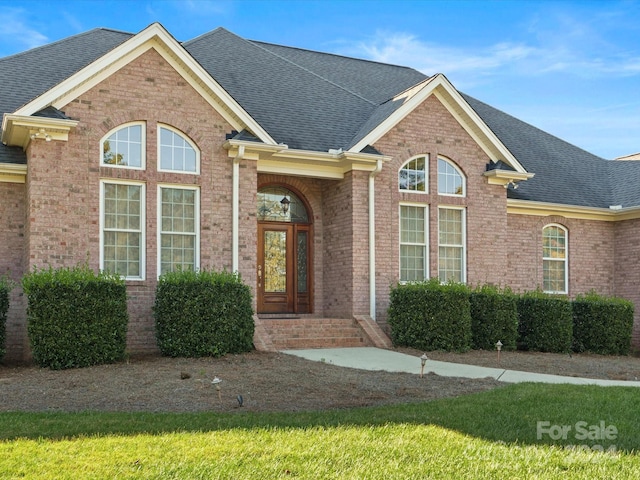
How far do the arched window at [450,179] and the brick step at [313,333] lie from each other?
4.19 meters

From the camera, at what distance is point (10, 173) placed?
45.9 ft

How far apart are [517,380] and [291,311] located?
291 inches

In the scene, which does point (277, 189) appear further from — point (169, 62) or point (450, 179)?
point (450, 179)

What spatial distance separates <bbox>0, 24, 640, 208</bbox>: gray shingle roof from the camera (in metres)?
16.5

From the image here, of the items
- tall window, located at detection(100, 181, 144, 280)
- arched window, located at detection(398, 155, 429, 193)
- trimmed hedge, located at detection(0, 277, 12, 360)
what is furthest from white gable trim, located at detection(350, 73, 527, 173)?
trimmed hedge, located at detection(0, 277, 12, 360)

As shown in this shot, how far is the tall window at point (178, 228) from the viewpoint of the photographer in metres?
14.5

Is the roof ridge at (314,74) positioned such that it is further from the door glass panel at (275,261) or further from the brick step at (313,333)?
the brick step at (313,333)

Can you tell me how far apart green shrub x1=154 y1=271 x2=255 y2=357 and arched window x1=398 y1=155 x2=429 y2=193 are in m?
5.61

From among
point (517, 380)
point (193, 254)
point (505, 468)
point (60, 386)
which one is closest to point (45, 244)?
point (193, 254)

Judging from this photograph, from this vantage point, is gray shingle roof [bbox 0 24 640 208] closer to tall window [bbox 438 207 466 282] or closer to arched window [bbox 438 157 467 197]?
arched window [bbox 438 157 467 197]

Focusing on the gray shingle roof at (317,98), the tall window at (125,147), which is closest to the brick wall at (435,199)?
the gray shingle roof at (317,98)

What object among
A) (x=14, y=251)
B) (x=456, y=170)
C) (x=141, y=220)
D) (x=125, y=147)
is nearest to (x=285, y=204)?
(x=141, y=220)

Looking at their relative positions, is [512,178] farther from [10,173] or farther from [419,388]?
[10,173]

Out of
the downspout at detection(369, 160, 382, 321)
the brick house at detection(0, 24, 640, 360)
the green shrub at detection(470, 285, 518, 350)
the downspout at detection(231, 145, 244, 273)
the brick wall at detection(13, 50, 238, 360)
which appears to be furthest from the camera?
the downspout at detection(369, 160, 382, 321)
